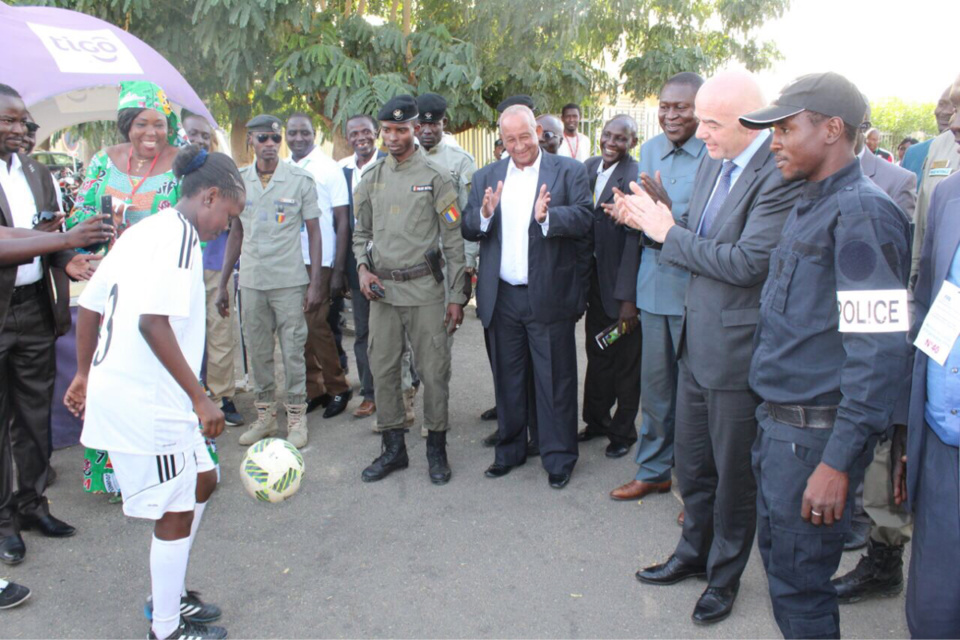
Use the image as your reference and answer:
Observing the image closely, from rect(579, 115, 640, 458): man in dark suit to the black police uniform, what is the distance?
202cm

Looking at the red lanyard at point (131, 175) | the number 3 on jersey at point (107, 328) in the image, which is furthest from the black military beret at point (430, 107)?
the number 3 on jersey at point (107, 328)

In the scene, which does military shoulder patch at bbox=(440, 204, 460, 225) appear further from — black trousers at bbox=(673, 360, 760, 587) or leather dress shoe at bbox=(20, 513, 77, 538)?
leather dress shoe at bbox=(20, 513, 77, 538)

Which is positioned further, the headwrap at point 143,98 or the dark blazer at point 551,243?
the dark blazer at point 551,243

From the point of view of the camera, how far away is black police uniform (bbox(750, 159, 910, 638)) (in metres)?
2.17

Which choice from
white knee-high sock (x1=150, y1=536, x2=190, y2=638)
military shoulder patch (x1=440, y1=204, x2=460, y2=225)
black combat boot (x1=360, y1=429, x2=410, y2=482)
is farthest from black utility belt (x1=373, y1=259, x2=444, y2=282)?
white knee-high sock (x1=150, y1=536, x2=190, y2=638)

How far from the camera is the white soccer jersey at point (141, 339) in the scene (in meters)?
2.62

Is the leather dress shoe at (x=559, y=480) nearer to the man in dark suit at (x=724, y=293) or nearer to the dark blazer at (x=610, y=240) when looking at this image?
the dark blazer at (x=610, y=240)

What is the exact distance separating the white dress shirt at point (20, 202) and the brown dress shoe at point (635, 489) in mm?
3445

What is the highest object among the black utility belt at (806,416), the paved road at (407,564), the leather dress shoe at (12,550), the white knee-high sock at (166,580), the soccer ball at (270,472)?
the black utility belt at (806,416)

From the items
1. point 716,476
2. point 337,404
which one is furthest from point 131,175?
point 716,476

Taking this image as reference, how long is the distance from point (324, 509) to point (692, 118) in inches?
121

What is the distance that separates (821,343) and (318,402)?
14.7 ft

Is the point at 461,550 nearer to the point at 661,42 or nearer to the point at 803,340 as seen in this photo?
the point at 803,340

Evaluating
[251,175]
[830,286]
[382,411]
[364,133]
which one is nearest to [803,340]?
[830,286]
